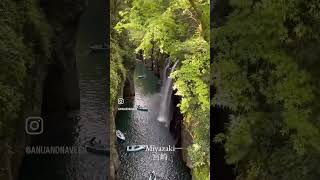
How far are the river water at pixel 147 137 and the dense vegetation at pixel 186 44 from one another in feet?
0.60

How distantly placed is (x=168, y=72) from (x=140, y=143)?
2.47 feet

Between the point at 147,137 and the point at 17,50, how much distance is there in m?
1.51

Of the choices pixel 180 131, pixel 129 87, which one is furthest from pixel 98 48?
pixel 180 131

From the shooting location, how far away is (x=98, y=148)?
5.36 meters

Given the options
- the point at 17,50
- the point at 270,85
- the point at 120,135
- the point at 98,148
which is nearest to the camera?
the point at 270,85

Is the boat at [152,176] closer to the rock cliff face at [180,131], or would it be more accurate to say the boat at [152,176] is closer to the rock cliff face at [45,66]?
the rock cliff face at [180,131]

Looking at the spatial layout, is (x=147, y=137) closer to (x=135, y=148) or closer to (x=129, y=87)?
(x=135, y=148)

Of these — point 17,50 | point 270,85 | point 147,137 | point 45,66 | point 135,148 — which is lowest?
point 135,148

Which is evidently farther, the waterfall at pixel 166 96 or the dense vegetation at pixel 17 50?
the waterfall at pixel 166 96

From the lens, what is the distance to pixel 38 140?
5293 mm

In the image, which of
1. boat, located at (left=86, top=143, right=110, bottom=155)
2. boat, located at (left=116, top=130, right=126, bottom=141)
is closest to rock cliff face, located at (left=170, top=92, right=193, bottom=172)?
boat, located at (left=116, top=130, right=126, bottom=141)

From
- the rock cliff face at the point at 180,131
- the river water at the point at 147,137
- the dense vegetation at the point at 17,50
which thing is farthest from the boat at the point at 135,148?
Result: the dense vegetation at the point at 17,50

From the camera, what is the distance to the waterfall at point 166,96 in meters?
5.39

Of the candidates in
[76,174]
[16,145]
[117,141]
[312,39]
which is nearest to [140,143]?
[117,141]
